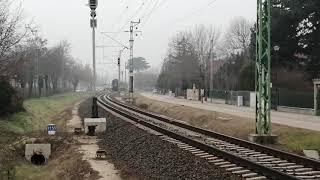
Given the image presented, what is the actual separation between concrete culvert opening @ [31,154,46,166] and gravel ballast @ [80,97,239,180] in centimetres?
268

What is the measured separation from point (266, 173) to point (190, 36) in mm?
111797

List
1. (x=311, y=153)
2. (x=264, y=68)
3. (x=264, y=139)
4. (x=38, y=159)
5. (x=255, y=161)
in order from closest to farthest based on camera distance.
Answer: (x=255, y=161)
(x=311, y=153)
(x=264, y=68)
(x=264, y=139)
(x=38, y=159)

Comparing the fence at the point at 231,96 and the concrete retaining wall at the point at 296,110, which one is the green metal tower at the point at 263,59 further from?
the fence at the point at 231,96

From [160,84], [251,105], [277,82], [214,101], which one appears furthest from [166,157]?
[160,84]

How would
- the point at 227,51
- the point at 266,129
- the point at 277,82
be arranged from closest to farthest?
1. the point at 266,129
2. the point at 277,82
3. the point at 227,51

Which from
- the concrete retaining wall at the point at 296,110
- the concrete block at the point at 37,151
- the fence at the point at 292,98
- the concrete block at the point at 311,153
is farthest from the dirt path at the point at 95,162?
the fence at the point at 292,98

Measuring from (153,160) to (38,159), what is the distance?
8861mm

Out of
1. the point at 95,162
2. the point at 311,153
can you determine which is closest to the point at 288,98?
the point at 311,153

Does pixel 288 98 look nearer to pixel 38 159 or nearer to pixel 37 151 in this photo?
pixel 37 151

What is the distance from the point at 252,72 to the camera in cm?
6644

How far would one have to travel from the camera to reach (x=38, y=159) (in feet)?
81.2

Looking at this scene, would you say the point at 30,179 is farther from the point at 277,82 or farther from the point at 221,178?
the point at 277,82

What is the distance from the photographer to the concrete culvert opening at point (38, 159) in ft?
80.2

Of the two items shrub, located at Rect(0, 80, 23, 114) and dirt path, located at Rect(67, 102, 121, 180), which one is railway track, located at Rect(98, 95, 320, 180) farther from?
shrub, located at Rect(0, 80, 23, 114)
